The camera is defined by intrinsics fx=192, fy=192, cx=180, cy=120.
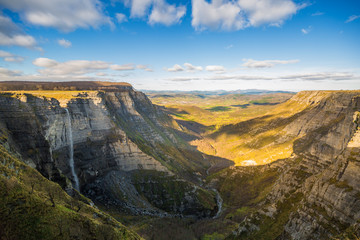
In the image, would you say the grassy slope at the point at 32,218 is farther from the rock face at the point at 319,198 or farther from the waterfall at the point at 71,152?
the waterfall at the point at 71,152

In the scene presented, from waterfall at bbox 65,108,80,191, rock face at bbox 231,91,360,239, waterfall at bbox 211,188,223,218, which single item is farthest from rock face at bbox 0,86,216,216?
rock face at bbox 231,91,360,239

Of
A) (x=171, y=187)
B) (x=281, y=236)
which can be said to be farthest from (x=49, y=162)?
(x=281, y=236)

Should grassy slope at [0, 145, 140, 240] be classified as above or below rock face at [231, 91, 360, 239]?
above

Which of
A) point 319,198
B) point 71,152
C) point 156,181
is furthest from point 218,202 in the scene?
point 71,152

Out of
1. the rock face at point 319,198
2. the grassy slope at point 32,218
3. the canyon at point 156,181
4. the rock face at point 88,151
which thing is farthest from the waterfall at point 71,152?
the rock face at point 319,198

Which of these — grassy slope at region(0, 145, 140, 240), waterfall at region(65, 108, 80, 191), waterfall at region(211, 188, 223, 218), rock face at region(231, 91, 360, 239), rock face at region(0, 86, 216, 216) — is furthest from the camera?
waterfall at region(211, 188, 223, 218)

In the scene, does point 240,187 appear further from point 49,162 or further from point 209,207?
point 49,162

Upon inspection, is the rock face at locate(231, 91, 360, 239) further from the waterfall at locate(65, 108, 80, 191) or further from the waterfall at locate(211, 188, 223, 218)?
the waterfall at locate(65, 108, 80, 191)

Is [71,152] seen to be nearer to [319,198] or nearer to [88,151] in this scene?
[88,151]
